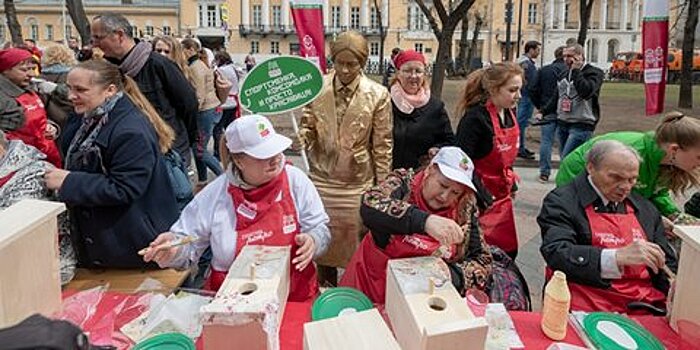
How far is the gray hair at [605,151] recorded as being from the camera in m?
2.44

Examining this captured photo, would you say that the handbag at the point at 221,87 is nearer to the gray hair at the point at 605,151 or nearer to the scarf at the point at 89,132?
the scarf at the point at 89,132

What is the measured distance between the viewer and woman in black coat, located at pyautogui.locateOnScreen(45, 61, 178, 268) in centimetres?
247

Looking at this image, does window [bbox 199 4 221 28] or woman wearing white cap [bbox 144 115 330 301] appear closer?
woman wearing white cap [bbox 144 115 330 301]

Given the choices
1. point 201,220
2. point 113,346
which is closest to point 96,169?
point 201,220

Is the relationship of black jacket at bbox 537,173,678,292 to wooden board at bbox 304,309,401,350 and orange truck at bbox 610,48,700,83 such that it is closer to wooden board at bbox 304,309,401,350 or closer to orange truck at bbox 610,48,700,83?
wooden board at bbox 304,309,401,350

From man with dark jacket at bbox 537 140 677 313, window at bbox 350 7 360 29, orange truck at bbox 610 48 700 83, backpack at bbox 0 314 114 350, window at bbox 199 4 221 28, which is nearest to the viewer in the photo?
backpack at bbox 0 314 114 350

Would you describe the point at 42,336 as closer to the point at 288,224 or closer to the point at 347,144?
the point at 288,224

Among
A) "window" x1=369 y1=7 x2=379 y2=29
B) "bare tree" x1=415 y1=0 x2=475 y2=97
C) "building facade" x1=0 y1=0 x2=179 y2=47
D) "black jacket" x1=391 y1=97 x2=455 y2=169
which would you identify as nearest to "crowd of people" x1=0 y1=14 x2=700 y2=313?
"black jacket" x1=391 y1=97 x2=455 y2=169

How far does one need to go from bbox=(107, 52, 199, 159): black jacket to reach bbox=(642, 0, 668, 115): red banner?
387 cm

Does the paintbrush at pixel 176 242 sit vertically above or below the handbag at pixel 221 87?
below

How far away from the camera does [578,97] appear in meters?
6.81

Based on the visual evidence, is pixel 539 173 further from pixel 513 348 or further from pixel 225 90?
pixel 513 348

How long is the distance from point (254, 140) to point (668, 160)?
1948 mm

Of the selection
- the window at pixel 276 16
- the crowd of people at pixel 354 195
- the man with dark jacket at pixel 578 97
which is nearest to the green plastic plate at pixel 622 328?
the crowd of people at pixel 354 195
